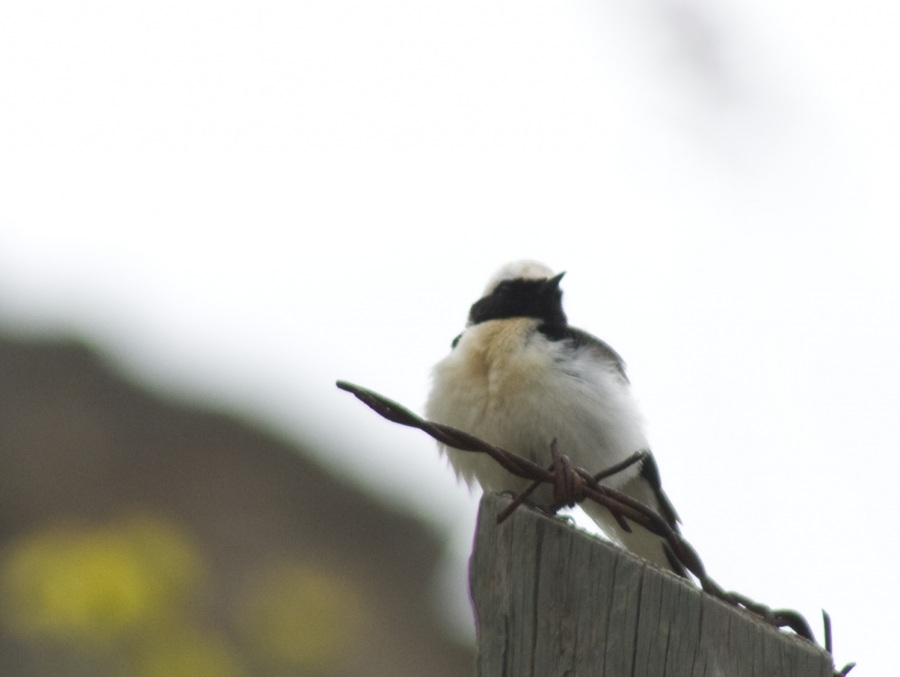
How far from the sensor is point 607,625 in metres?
2.48

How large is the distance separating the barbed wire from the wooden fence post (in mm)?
80

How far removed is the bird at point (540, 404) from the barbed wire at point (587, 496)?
1.68 m

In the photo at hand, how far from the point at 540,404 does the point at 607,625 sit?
236cm

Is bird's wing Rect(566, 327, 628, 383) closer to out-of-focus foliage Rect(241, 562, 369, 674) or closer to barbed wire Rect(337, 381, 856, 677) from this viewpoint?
barbed wire Rect(337, 381, 856, 677)

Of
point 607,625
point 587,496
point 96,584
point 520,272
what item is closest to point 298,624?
point 96,584

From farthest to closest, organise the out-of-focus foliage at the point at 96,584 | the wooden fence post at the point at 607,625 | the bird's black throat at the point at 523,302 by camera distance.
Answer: the out-of-focus foliage at the point at 96,584, the bird's black throat at the point at 523,302, the wooden fence post at the point at 607,625

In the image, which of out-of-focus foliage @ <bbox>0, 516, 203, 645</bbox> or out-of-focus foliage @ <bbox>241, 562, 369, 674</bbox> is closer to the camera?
out-of-focus foliage @ <bbox>0, 516, 203, 645</bbox>

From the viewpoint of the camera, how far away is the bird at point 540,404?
4816mm

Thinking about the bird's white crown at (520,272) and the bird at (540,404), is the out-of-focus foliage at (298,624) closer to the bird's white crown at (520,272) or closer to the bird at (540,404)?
the bird's white crown at (520,272)

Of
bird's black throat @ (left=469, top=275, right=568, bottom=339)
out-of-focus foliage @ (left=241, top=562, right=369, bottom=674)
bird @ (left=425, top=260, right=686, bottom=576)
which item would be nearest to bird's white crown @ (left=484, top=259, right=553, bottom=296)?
bird's black throat @ (left=469, top=275, right=568, bottom=339)

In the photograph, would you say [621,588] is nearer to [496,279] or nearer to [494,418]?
[494,418]

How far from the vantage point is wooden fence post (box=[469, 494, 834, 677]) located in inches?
96.7

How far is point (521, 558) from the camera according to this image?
8.59 ft

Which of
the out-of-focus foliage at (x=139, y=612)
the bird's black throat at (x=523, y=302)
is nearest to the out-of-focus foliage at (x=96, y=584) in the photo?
the out-of-focus foliage at (x=139, y=612)
